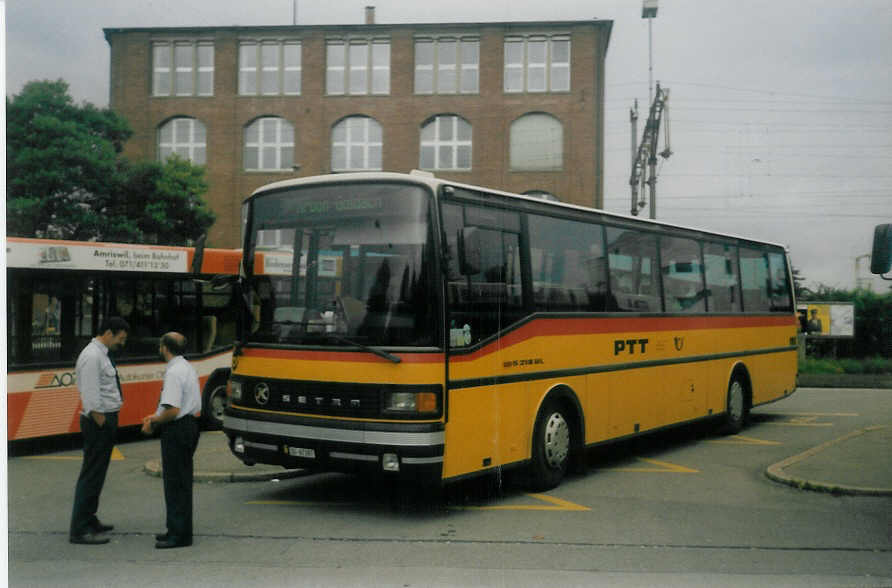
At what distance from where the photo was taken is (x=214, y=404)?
552 inches

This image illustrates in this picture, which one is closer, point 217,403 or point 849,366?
point 217,403

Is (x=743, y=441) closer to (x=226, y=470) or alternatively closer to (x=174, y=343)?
(x=226, y=470)

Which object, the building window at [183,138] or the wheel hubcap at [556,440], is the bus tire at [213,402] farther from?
the building window at [183,138]

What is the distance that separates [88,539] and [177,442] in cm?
109

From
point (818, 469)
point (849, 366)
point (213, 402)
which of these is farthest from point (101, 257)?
point (849, 366)

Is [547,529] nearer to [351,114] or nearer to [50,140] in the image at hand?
[50,140]

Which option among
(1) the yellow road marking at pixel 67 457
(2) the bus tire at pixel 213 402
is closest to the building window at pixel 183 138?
(2) the bus tire at pixel 213 402

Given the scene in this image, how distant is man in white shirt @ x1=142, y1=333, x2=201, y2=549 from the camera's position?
23.2 ft

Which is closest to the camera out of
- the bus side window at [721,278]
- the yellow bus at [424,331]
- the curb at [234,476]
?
the yellow bus at [424,331]

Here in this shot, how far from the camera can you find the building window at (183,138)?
121ft

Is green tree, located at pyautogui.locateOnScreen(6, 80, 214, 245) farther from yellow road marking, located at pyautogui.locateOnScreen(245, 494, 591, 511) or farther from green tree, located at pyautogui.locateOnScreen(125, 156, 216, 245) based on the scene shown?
yellow road marking, located at pyautogui.locateOnScreen(245, 494, 591, 511)

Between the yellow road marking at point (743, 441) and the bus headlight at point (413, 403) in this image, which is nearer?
the bus headlight at point (413, 403)

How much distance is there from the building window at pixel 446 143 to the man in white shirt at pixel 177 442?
103 feet

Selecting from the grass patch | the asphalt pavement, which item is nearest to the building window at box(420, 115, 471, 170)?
the grass patch
